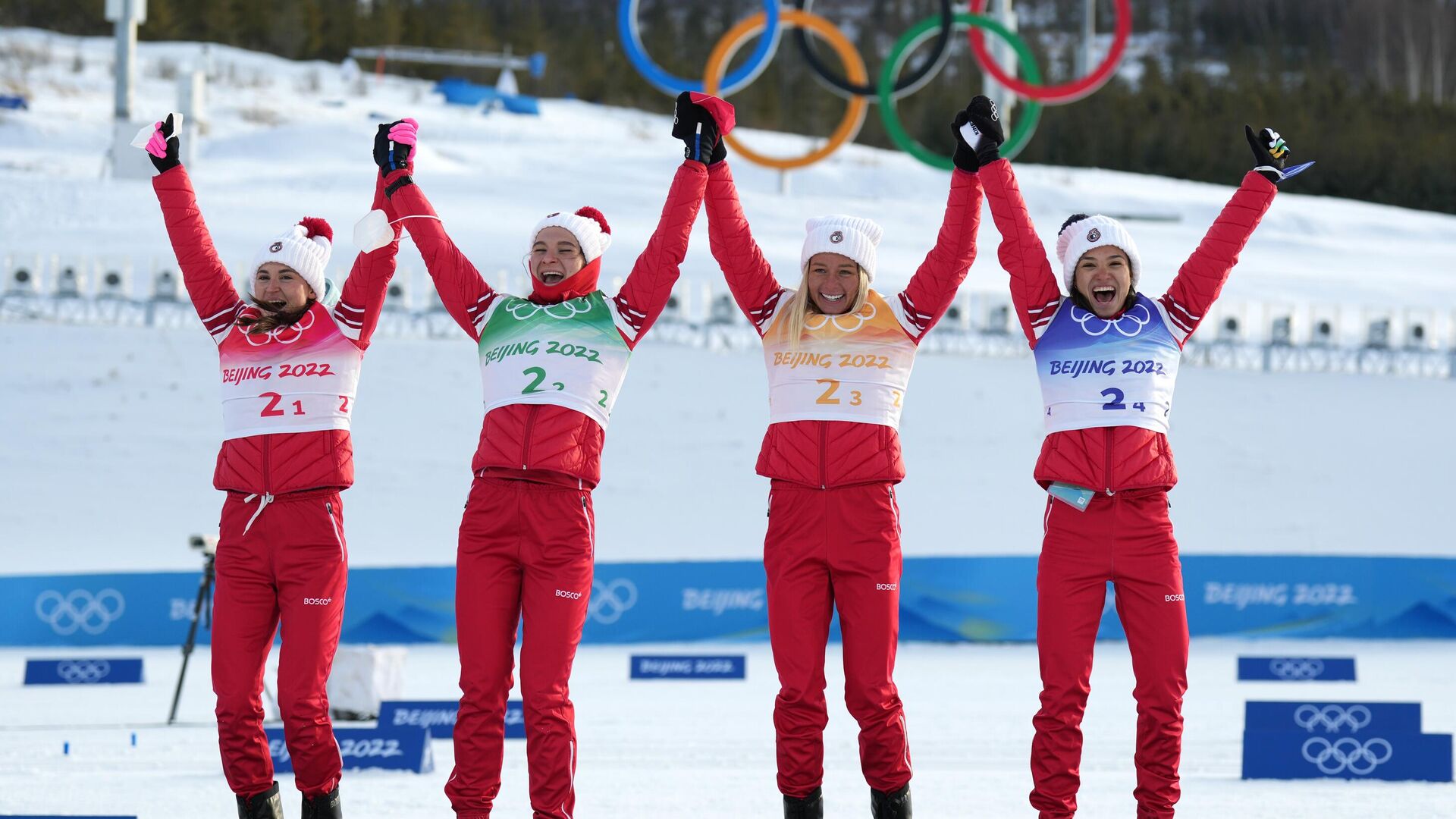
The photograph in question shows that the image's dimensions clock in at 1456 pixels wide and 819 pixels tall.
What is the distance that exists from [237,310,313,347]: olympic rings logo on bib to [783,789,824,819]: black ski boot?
2.03 meters

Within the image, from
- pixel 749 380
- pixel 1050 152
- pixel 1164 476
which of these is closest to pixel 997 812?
pixel 1164 476

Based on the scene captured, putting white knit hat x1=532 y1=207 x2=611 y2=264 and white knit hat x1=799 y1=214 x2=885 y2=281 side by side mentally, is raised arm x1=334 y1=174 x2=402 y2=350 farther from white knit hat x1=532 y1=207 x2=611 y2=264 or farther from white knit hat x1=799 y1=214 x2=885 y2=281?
white knit hat x1=799 y1=214 x2=885 y2=281

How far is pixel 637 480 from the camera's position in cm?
1622

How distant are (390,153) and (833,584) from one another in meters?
1.92

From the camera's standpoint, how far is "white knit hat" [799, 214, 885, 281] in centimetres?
517

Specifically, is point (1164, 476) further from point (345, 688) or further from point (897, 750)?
point (345, 688)

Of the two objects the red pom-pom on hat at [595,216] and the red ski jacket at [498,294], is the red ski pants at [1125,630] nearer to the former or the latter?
the red ski jacket at [498,294]

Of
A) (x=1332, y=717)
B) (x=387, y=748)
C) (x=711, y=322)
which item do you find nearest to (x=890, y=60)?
(x=711, y=322)

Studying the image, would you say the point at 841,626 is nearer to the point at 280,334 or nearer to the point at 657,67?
the point at 280,334

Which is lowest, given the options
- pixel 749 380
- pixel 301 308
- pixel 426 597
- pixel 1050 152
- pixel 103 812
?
pixel 103 812

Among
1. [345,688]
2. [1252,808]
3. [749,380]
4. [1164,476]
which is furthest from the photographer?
[749,380]

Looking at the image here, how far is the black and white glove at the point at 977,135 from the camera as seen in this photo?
5035 millimetres

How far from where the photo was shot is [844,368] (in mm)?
5082

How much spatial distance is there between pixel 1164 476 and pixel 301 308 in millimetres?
2655
